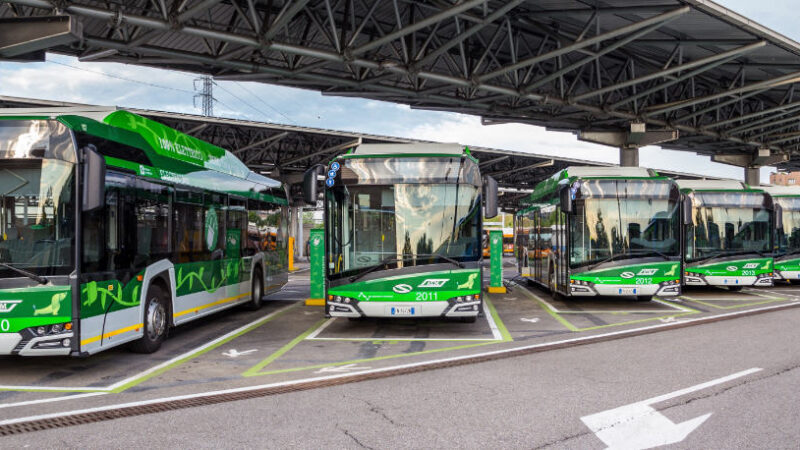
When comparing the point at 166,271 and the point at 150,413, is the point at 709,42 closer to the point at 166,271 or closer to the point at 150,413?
the point at 166,271

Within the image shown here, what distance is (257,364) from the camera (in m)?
7.89

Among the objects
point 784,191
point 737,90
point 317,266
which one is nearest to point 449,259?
point 317,266

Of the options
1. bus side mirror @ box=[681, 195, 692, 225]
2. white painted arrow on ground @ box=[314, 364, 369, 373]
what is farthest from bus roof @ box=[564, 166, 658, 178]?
white painted arrow on ground @ box=[314, 364, 369, 373]

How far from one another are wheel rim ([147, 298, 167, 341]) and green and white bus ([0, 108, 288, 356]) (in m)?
0.02

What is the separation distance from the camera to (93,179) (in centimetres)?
658

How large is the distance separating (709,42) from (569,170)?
27.8ft

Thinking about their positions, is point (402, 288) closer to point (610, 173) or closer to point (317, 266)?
point (317, 266)

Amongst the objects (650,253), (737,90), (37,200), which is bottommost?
(650,253)

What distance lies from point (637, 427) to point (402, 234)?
5.23 meters

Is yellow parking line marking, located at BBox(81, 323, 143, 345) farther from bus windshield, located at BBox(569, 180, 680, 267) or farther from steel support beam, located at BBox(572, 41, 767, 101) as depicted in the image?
steel support beam, located at BBox(572, 41, 767, 101)

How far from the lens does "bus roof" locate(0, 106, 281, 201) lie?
7.06 m

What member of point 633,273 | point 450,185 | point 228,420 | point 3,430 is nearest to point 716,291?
point 633,273

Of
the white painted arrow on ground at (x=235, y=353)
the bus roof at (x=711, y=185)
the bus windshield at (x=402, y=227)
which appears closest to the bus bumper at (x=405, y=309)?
A: the bus windshield at (x=402, y=227)

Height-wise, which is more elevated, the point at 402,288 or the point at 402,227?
the point at 402,227
